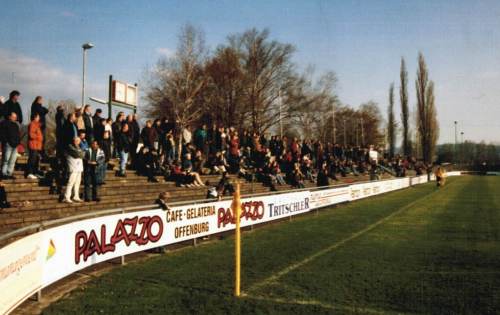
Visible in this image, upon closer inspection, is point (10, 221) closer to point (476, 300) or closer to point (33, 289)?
point (33, 289)

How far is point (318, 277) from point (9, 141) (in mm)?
8717

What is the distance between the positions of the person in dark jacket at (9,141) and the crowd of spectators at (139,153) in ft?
0.08

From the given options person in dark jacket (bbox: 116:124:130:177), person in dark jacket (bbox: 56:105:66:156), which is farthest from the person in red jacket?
person in dark jacket (bbox: 116:124:130:177)

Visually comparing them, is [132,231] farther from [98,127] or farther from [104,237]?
[98,127]

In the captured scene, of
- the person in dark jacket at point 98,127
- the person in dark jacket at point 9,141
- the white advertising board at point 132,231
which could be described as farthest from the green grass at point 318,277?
the person in dark jacket at point 98,127

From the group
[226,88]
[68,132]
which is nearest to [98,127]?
[68,132]

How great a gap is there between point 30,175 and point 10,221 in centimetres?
238

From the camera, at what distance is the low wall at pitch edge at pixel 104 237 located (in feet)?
20.0

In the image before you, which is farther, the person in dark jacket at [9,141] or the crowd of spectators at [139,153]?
the crowd of spectators at [139,153]

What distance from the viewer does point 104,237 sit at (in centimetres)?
909

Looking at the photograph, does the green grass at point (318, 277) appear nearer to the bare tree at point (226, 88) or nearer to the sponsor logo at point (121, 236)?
the sponsor logo at point (121, 236)

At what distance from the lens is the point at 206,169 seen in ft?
72.8

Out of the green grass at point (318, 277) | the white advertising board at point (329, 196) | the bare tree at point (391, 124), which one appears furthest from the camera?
the bare tree at point (391, 124)

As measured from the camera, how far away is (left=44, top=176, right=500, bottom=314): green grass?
22.0 ft
